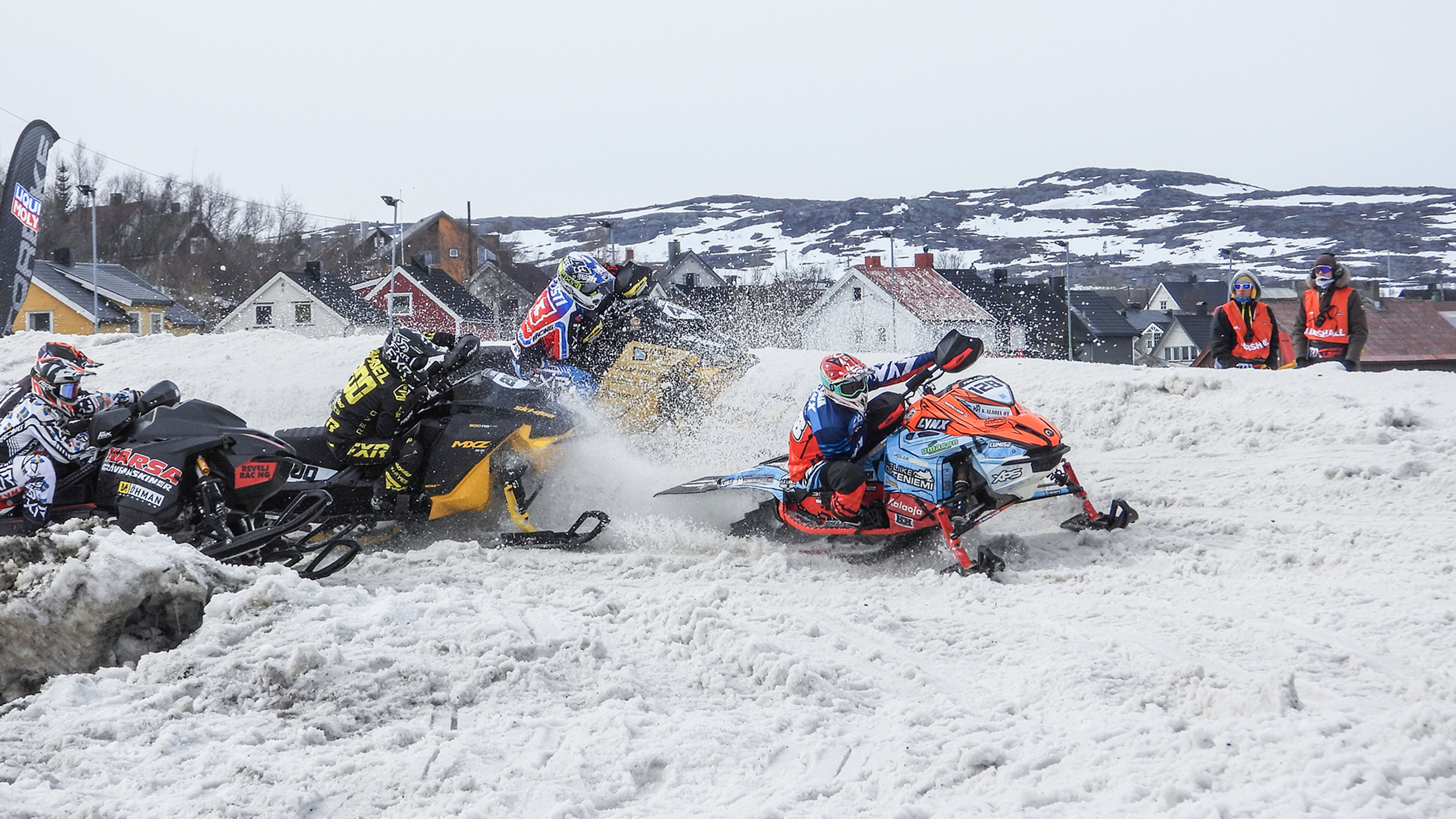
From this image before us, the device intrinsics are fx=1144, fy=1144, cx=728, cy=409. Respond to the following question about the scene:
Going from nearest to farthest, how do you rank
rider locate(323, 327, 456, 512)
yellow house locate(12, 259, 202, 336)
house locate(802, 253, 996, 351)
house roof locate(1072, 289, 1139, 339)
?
rider locate(323, 327, 456, 512)
yellow house locate(12, 259, 202, 336)
house locate(802, 253, 996, 351)
house roof locate(1072, 289, 1139, 339)

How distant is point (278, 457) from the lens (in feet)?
20.8

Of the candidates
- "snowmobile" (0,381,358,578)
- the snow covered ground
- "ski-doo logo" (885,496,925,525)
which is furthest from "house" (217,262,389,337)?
the snow covered ground

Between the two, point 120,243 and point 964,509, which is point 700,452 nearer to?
point 964,509

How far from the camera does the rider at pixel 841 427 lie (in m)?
6.06

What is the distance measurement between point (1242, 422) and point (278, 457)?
6.14 metres

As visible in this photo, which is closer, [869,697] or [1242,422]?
[869,697]

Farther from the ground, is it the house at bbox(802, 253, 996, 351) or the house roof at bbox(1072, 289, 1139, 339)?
the house at bbox(802, 253, 996, 351)

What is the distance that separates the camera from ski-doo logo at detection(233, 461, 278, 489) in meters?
6.17

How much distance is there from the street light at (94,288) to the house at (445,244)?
110 feet

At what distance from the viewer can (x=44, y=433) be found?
20.1 ft

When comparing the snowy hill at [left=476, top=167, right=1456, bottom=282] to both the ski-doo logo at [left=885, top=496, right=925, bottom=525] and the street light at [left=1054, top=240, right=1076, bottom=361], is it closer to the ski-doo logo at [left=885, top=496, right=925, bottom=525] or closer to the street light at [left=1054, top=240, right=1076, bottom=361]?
the street light at [left=1054, top=240, right=1076, bottom=361]

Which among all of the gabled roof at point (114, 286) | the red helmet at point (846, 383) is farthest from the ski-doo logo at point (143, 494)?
the gabled roof at point (114, 286)

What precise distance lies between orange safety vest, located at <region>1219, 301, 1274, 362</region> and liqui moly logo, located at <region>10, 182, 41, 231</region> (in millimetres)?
13805

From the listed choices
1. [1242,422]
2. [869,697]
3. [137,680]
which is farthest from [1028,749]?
[1242,422]
